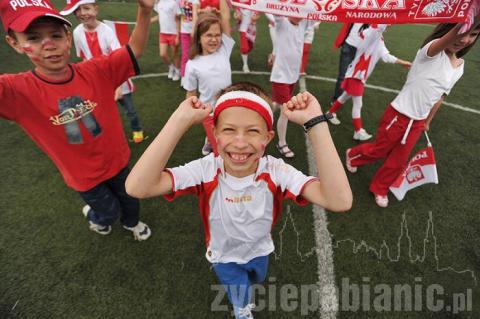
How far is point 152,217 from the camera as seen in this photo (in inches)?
144

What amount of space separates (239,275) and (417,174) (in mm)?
2715

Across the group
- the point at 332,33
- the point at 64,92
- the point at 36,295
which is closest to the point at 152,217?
the point at 36,295

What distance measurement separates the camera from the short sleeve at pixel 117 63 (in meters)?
2.44

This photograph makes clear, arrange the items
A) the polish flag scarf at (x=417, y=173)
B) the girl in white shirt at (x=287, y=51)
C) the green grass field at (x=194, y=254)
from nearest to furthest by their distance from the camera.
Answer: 1. the green grass field at (x=194, y=254)
2. the polish flag scarf at (x=417, y=173)
3. the girl in white shirt at (x=287, y=51)

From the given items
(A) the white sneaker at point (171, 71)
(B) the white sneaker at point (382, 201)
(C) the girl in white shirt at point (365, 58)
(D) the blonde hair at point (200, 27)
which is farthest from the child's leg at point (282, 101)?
(A) the white sneaker at point (171, 71)

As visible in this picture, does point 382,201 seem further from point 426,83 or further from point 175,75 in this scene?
point 175,75

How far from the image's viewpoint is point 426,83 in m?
3.22

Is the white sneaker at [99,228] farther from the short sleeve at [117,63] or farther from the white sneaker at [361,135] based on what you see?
the white sneaker at [361,135]

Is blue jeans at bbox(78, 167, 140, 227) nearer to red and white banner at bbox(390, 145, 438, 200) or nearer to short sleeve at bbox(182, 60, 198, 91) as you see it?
short sleeve at bbox(182, 60, 198, 91)

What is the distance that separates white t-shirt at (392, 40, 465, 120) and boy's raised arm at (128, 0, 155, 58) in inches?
109

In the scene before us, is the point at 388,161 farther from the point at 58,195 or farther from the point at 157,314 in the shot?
the point at 58,195

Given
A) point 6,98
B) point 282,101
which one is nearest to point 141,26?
point 6,98

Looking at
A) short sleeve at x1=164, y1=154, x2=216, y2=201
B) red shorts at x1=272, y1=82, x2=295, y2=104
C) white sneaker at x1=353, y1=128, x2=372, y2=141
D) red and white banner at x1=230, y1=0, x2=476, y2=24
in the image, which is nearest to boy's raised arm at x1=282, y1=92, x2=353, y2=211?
short sleeve at x1=164, y1=154, x2=216, y2=201

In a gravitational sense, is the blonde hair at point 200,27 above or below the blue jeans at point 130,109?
above
